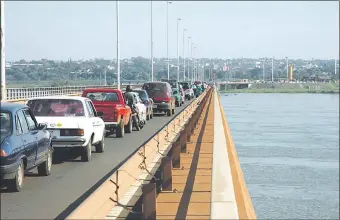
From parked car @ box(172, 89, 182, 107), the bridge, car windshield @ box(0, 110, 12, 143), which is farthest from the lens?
parked car @ box(172, 89, 182, 107)

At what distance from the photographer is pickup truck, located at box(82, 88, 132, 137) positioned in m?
24.7

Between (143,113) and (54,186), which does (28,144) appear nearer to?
(54,186)

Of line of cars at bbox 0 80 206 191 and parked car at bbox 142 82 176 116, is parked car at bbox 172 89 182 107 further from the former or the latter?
line of cars at bbox 0 80 206 191

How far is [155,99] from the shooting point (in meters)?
42.7

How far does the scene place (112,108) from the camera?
2467cm

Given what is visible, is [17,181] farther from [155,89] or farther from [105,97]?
[155,89]

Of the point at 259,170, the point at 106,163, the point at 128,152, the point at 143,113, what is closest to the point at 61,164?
the point at 106,163

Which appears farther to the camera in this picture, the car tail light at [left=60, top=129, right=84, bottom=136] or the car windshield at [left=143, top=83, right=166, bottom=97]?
the car windshield at [left=143, top=83, right=166, bottom=97]

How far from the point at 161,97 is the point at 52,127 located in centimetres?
2534

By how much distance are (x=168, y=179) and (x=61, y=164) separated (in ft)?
20.7

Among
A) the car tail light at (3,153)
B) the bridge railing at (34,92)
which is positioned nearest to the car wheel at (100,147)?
the car tail light at (3,153)

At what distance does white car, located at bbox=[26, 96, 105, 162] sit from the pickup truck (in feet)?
18.6

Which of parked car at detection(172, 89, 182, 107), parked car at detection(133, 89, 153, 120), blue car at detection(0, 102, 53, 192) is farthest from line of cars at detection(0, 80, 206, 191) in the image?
parked car at detection(172, 89, 182, 107)

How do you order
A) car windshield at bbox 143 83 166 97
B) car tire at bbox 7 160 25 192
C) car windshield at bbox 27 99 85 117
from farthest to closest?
car windshield at bbox 143 83 166 97, car windshield at bbox 27 99 85 117, car tire at bbox 7 160 25 192
